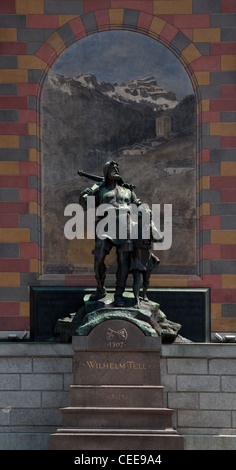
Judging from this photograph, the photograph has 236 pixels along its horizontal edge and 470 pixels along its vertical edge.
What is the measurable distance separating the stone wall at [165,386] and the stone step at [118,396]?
1271 mm

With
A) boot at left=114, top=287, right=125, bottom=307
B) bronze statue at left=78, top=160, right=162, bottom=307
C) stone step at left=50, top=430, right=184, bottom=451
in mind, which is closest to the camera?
stone step at left=50, top=430, right=184, bottom=451

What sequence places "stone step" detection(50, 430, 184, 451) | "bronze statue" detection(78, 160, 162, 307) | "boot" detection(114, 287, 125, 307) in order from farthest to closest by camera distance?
"bronze statue" detection(78, 160, 162, 307)
"boot" detection(114, 287, 125, 307)
"stone step" detection(50, 430, 184, 451)

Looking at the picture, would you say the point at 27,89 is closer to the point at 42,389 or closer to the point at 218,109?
the point at 218,109

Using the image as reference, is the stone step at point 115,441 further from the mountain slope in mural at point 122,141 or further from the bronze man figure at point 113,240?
the mountain slope in mural at point 122,141

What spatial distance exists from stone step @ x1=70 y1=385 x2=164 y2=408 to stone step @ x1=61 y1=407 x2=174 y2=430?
4.6 inches

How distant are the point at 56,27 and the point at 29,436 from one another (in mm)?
8093

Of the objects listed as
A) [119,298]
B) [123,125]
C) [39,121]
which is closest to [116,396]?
[119,298]

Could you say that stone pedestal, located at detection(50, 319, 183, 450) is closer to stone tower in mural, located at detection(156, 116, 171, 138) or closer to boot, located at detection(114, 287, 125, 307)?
boot, located at detection(114, 287, 125, 307)

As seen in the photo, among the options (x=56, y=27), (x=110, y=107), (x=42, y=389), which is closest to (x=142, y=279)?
(x=42, y=389)

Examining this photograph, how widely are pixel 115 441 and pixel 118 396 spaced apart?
71 cm

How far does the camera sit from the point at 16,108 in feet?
49.9

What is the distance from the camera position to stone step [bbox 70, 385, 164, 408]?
11844 mm

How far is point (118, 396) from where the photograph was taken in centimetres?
1188

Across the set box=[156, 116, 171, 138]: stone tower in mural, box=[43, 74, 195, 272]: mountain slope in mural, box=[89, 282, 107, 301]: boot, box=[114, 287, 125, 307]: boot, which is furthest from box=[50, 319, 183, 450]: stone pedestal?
box=[156, 116, 171, 138]: stone tower in mural
